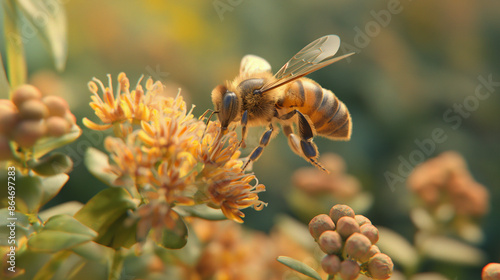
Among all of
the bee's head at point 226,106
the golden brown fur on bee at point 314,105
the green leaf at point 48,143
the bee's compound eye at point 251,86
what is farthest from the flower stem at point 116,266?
the golden brown fur on bee at point 314,105

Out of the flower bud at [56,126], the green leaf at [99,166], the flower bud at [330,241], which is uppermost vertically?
the flower bud at [330,241]

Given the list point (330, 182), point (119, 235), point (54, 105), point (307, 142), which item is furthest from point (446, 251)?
point (54, 105)

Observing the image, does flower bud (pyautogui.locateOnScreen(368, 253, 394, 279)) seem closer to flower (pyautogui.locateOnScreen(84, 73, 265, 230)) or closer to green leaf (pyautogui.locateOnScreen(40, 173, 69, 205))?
flower (pyautogui.locateOnScreen(84, 73, 265, 230))

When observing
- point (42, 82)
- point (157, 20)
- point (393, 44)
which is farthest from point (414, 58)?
point (42, 82)

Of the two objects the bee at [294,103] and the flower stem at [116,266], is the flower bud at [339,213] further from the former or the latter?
the flower stem at [116,266]

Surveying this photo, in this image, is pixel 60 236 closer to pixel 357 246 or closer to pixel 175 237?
pixel 175 237

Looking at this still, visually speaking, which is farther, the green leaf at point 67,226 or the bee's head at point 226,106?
the bee's head at point 226,106
